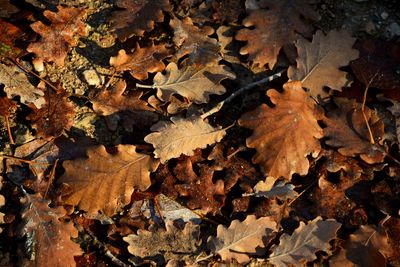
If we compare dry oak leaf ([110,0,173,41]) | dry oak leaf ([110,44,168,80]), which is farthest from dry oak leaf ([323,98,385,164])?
dry oak leaf ([110,0,173,41])

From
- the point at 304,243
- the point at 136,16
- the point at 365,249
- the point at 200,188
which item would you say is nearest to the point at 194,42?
the point at 136,16

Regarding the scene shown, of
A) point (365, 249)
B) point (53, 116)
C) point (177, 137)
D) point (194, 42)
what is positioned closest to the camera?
point (365, 249)

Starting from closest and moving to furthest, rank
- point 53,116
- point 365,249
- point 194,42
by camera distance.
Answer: point 365,249
point 53,116
point 194,42

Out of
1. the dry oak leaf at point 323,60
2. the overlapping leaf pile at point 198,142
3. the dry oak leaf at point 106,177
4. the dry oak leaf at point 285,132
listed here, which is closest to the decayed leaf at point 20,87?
the overlapping leaf pile at point 198,142

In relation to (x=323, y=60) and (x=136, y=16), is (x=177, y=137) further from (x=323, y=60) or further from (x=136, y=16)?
(x=323, y=60)

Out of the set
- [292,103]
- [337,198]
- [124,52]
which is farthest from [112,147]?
[337,198]

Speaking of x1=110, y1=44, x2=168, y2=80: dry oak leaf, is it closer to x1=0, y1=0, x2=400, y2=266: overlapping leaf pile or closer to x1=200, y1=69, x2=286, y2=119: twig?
x1=0, y1=0, x2=400, y2=266: overlapping leaf pile

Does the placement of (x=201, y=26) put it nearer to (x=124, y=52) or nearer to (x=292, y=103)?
(x=124, y=52)
